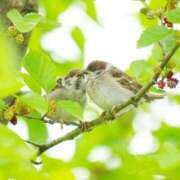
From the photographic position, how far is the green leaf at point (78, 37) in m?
2.19

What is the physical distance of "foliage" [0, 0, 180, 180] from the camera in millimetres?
950

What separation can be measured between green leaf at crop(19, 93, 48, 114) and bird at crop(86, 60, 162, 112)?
2114 mm

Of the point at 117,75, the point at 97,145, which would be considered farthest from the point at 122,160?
the point at 117,75

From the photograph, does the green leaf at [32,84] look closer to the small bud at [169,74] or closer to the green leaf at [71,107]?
the green leaf at [71,107]

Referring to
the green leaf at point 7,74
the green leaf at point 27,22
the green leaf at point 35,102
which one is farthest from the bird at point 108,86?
the green leaf at point 7,74

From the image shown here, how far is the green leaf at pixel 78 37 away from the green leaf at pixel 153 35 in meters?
0.71

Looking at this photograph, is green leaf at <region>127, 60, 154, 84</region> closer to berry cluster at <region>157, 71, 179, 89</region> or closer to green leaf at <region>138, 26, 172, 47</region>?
berry cluster at <region>157, 71, 179, 89</region>

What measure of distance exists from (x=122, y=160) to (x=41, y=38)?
1.47 metres

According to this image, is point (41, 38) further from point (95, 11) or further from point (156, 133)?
point (156, 133)

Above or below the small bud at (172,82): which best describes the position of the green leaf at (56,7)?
above

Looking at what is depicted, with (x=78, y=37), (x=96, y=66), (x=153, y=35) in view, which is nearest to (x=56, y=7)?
(x=78, y=37)

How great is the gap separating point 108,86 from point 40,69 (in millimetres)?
2514

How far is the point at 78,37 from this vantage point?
2.22 meters

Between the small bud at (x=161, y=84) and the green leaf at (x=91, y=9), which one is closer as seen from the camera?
the small bud at (x=161, y=84)
